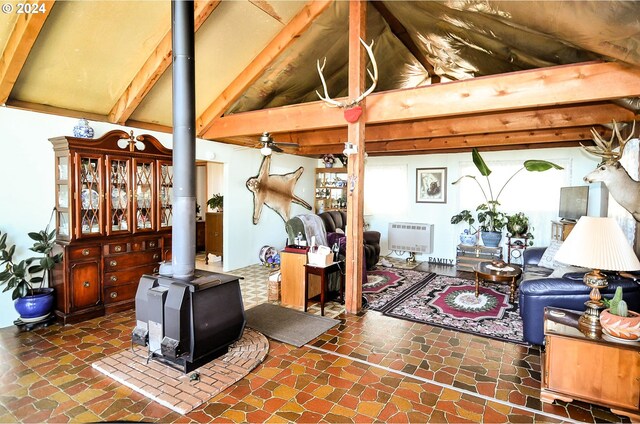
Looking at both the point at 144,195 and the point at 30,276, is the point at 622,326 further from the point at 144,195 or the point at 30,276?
the point at 30,276

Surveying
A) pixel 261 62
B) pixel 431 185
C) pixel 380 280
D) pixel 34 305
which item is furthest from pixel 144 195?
pixel 431 185

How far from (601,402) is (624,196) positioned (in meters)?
2.02

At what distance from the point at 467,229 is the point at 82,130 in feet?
23.0

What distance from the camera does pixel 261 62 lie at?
480 cm

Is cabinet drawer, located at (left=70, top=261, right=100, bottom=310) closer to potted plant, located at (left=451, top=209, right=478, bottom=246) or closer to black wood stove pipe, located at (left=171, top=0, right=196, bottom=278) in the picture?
black wood stove pipe, located at (left=171, top=0, right=196, bottom=278)

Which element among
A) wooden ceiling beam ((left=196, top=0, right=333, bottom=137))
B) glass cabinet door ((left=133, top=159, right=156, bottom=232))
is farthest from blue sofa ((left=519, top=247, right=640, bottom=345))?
glass cabinet door ((left=133, top=159, right=156, bottom=232))

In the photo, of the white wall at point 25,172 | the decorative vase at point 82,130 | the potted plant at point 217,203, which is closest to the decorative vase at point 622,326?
the decorative vase at point 82,130

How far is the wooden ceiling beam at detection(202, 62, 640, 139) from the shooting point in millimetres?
3045

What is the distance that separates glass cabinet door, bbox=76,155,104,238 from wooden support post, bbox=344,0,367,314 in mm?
3003

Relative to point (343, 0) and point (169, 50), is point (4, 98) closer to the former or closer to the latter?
point (169, 50)

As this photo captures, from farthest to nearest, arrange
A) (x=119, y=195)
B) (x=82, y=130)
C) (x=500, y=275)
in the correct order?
(x=500, y=275), (x=119, y=195), (x=82, y=130)

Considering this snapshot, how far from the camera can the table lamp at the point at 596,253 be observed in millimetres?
2268

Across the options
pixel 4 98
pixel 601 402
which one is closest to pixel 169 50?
pixel 4 98

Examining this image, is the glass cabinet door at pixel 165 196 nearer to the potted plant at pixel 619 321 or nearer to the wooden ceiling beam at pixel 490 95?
the wooden ceiling beam at pixel 490 95
